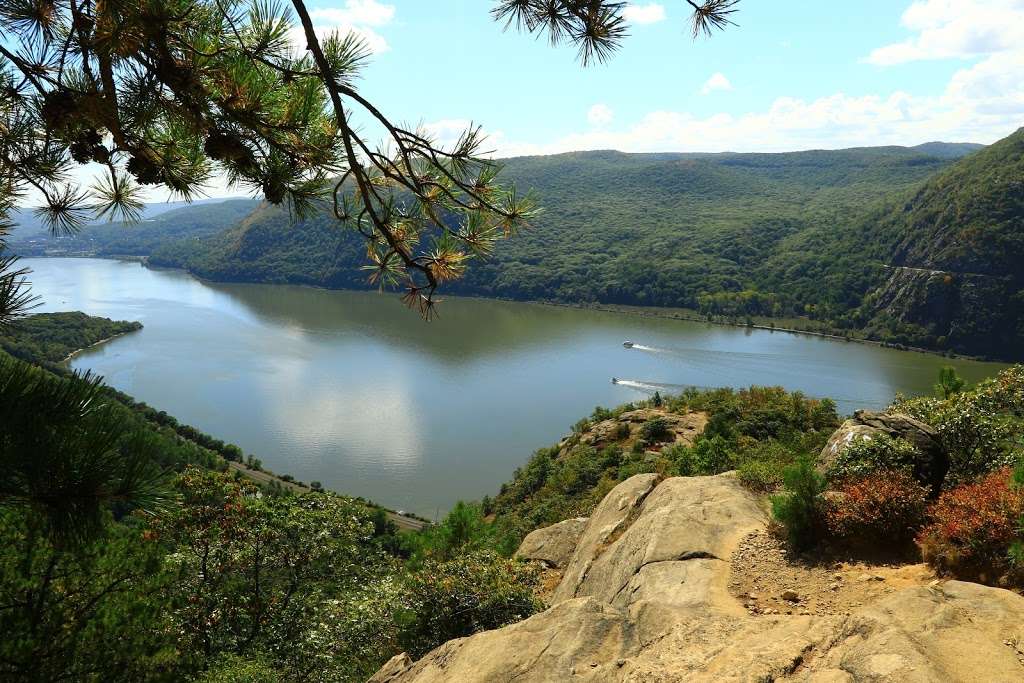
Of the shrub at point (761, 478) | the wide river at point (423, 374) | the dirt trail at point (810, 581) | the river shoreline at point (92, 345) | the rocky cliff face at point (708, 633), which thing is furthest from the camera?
the river shoreline at point (92, 345)

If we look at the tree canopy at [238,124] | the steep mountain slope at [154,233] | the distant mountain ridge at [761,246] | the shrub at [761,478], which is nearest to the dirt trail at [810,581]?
the shrub at [761,478]

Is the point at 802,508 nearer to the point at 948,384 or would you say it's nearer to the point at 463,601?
the point at 463,601

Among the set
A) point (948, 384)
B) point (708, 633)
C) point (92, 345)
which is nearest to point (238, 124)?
point (708, 633)

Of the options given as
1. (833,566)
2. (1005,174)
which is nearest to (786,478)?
(833,566)

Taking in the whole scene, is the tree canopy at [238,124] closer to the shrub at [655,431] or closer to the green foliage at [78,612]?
the green foliage at [78,612]

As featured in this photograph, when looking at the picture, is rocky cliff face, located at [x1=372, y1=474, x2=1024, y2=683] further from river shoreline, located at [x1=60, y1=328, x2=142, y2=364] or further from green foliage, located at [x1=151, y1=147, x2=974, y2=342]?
green foliage, located at [x1=151, y1=147, x2=974, y2=342]

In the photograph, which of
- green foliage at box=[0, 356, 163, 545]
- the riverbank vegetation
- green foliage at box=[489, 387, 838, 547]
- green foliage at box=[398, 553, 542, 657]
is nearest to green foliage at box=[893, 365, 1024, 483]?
the riverbank vegetation
